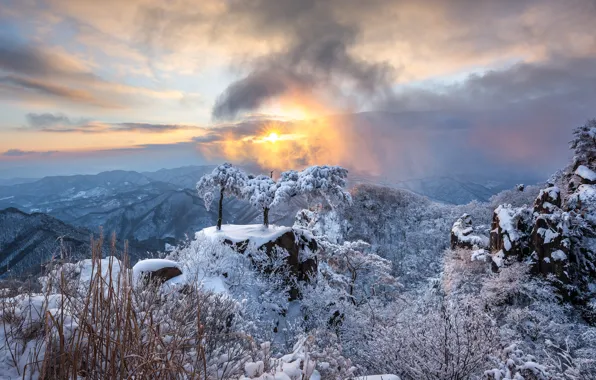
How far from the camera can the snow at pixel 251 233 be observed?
17.7m

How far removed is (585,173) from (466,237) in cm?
987

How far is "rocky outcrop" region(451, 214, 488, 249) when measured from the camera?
83.5 feet

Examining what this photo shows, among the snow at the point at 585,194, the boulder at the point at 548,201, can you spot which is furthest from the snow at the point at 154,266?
the snow at the point at 585,194

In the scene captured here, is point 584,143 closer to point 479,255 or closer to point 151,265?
point 479,255

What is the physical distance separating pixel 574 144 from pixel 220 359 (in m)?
30.7

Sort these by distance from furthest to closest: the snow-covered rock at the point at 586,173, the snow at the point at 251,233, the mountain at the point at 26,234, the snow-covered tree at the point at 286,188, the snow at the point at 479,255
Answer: the mountain at the point at 26,234, the snow at the point at 479,255, the snow-covered rock at the point at 586,173, the snow-covered tree at the point at 286,188, the snow at the point at 251,233

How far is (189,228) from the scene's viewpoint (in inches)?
6225

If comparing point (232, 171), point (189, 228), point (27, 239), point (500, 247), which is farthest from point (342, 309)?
A: point (189, 228)

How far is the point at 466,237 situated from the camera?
26.9 meters

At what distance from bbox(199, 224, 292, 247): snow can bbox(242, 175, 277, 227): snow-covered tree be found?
812 mm

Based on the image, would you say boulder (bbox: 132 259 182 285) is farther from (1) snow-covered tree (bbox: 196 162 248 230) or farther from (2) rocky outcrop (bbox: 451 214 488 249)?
(2) rocky outcrop (bbox: 451 214 488 249)

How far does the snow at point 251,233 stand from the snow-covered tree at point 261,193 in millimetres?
812

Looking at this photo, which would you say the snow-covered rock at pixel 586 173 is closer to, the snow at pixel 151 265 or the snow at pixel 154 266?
the snow at pixel 154 266

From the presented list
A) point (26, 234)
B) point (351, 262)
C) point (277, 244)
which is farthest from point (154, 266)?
point (26, 234)
